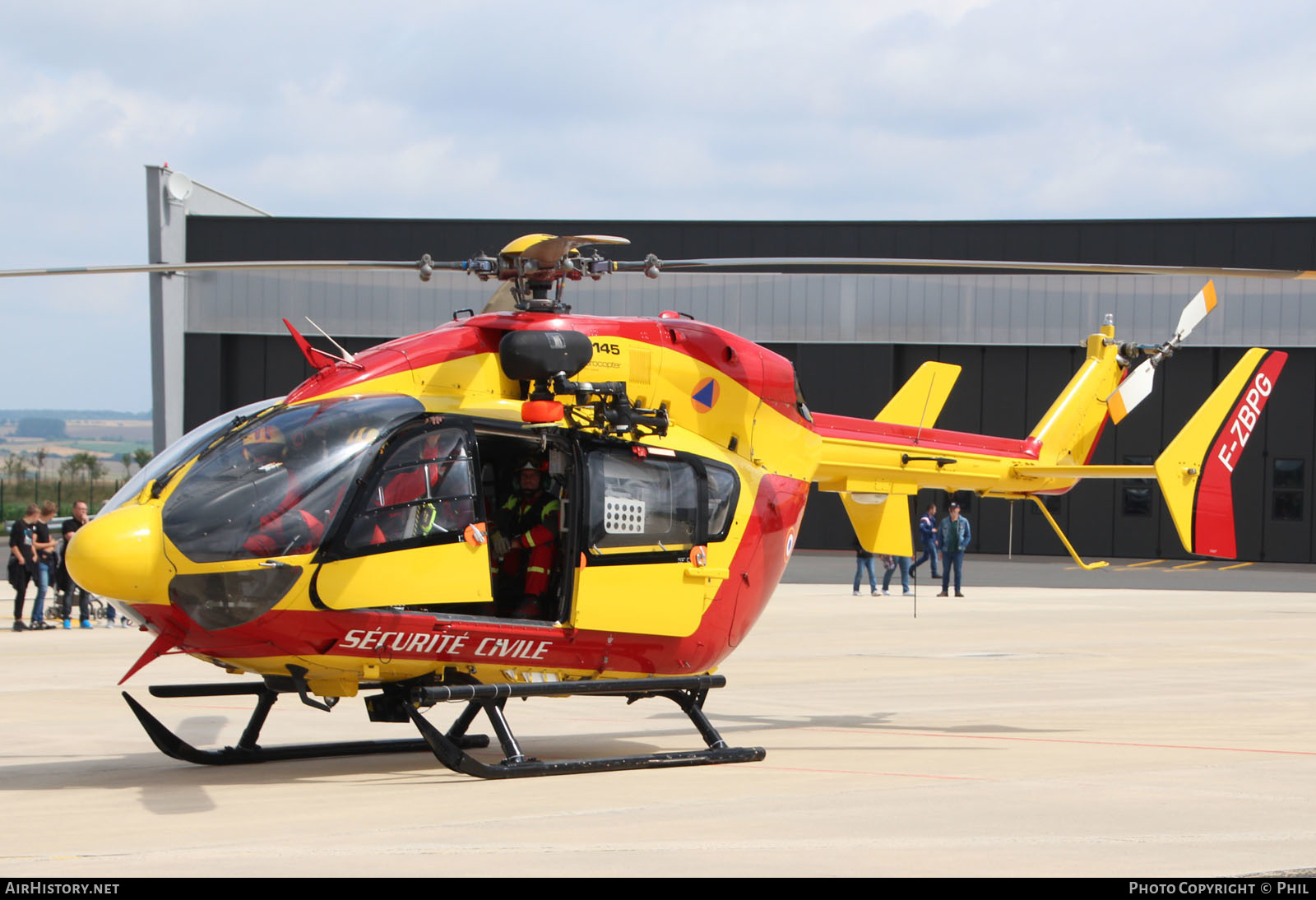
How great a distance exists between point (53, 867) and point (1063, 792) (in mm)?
5566

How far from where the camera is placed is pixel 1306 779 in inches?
357

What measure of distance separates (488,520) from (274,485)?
188cm

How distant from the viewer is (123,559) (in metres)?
7.76

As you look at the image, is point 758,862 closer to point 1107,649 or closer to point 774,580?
point 774,580

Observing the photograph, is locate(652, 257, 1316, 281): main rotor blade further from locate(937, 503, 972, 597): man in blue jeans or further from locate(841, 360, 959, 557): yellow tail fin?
locate(937, 503, 972, 597): man in blue jeans

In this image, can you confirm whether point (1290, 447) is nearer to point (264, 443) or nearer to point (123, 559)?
point (264, 443)

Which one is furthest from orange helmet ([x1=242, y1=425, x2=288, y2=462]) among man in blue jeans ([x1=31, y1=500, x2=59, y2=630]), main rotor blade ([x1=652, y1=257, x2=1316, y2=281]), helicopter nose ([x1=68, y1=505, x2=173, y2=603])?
man in blue jeans ([x1=31, y1=500, x2=59, y2=630])

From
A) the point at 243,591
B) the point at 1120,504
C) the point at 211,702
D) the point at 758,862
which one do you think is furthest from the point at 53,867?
the point at 1120,504

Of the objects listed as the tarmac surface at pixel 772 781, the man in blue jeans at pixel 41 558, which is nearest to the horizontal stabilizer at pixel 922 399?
the tarmac surface at pixel 772 781

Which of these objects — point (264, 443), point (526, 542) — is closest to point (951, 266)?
point (526, 542)

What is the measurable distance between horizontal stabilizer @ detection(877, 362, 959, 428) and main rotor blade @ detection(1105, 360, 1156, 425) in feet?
6.92

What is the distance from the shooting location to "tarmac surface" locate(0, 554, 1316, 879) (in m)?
6.57

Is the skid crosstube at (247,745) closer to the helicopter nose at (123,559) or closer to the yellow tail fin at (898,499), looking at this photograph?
the helicopter nose at (123,559)

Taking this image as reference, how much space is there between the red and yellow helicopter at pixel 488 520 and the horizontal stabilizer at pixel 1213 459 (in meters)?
3.35
